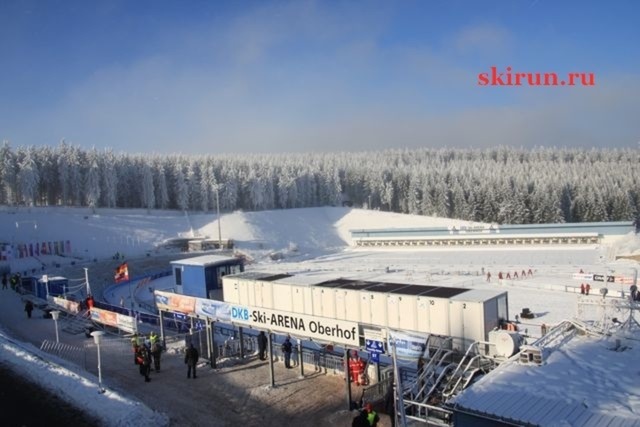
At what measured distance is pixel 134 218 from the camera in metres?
76.5

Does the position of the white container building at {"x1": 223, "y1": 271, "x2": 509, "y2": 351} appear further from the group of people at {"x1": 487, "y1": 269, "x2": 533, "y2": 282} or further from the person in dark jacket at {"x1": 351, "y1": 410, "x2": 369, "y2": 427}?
the group of people at {"x1": 487, "y1": 269, "x2": 533, "y2": 282}

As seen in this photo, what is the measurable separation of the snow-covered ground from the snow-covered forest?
774 centimetres

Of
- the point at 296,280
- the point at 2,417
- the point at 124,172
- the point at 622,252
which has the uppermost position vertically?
the point at 124,172

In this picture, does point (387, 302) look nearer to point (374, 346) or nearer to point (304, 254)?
point (374, 346)

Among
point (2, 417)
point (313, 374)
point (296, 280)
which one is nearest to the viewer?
point (2, 417)

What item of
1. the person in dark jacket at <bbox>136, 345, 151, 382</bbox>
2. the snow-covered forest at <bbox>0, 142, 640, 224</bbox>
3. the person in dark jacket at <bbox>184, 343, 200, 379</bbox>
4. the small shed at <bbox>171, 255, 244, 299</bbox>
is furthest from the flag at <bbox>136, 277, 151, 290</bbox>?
Answer: the snow-covered forest at <bbox>0, 142, 640, 224</bbox>

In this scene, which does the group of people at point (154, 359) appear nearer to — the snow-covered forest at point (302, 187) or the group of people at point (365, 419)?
the group of people at point (365, 419)

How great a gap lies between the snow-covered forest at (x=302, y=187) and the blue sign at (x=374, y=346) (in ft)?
215

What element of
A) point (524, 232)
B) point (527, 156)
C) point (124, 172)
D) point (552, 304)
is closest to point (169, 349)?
point (552, 304)

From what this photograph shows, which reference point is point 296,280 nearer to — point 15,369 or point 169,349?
point 169,349

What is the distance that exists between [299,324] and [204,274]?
7650 millimetres

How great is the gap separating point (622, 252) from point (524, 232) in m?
14.0

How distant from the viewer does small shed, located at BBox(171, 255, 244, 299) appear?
21.5 meters

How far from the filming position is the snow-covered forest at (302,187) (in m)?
81.4
